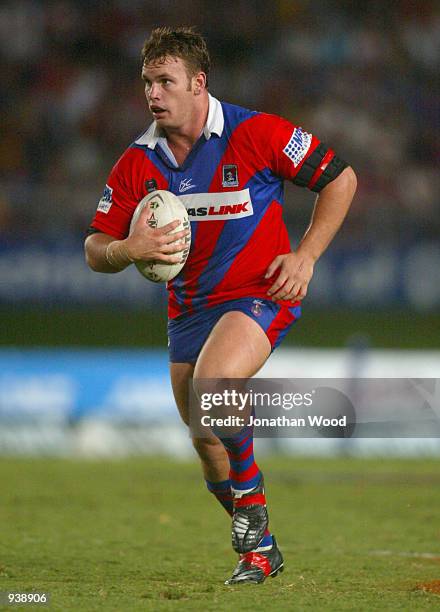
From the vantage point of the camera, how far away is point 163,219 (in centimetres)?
532

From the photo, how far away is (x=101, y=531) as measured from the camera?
7.93 meters

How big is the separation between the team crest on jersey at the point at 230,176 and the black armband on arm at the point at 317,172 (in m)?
0.29

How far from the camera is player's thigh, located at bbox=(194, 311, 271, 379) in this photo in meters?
5.32

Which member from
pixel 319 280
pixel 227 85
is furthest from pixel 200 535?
pixel 227 85

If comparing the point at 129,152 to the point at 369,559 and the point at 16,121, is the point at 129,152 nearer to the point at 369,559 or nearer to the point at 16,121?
the point at 369,559

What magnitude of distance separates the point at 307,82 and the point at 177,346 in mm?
13033

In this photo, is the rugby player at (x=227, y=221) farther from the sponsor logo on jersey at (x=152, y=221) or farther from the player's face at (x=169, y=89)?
the sponsor logo on jersey at (x=152, y=221)

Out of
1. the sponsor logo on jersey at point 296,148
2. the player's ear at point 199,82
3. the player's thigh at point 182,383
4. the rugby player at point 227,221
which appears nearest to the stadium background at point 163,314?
the rugby player at point 227,221

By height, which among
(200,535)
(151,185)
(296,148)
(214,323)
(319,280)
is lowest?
(200,535)

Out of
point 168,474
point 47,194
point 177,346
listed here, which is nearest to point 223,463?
point 177,346

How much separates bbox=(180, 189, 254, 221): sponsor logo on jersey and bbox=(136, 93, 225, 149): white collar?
0.31 m

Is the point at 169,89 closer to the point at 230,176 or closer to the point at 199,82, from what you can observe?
the point at 199,82

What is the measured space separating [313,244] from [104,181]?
11.3 metres

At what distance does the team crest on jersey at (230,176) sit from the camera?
18.5 feet
